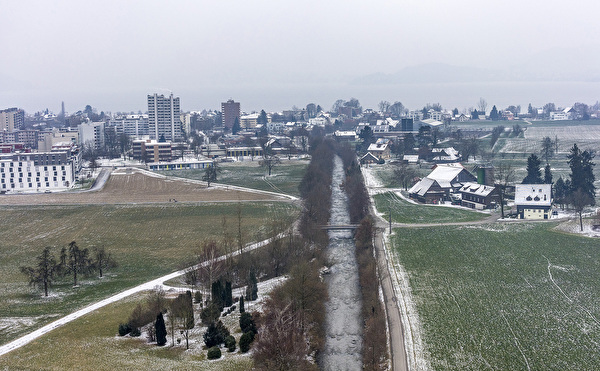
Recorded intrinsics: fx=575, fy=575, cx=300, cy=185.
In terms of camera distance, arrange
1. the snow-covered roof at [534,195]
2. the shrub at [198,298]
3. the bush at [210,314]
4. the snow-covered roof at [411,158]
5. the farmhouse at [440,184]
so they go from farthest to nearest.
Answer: the snow-covered roof at [411,158] < the farmhouse at [440,184] < the snow-covered roof at [534,195] < the shrub at [198,298] < the bush at [210,314]

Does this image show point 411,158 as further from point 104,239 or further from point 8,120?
point 8,120

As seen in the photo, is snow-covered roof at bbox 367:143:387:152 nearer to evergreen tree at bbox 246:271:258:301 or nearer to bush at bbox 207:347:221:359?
evergreen tree at bbox 246:271:258:301

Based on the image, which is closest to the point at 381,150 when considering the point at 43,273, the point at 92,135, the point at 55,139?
the point at 55,139

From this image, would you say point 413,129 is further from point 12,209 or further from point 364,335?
point 364,335

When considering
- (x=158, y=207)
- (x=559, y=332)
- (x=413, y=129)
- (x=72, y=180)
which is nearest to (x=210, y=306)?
(x=559, y=332)

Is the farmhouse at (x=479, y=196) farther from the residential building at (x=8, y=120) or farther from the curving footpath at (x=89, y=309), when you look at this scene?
the residential building at (x=8, y=120)

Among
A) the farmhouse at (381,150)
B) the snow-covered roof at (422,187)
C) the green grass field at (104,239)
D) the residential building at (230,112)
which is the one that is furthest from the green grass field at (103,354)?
the residential building at (230,112)

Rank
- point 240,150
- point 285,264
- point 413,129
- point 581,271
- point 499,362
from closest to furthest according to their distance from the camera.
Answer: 1. point 499,362
2. point 581,271
3. point 285,264
4. point 240,150
5. point 413,129
